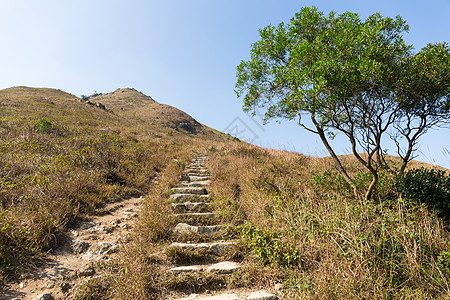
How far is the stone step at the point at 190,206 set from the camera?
5500 millimetres

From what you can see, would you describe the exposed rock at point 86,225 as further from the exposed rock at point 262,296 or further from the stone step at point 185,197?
the exposed rock at point 262,296

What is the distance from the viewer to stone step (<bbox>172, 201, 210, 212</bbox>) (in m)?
5.50

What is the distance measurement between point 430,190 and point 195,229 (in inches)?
256

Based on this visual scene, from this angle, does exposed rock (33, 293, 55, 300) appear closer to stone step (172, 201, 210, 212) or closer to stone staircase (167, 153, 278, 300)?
stone staircase (167, 153, 278, 300)

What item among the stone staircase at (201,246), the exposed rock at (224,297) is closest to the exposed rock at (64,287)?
the stone staircase at (201,246)

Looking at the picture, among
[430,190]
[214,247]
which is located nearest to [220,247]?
[214,247]

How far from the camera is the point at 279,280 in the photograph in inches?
117

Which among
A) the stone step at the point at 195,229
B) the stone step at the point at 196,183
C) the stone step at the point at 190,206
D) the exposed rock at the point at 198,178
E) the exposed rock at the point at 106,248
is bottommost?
the exposed rock at the point at 106,248

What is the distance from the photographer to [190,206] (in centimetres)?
562

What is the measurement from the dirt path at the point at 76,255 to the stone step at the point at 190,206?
1098mm

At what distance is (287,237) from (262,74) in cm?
668

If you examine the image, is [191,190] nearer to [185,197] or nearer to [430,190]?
[185,197]

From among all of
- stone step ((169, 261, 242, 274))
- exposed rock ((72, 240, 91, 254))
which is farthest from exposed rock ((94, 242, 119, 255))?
stone step ((169, 261, 242, 274))

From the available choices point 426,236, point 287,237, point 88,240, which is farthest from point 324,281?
point 88,240
